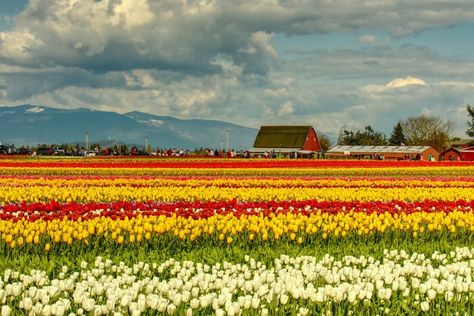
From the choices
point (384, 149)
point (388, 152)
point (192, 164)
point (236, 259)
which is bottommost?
point (236, 259)

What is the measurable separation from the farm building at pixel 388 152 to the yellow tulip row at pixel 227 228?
80.2 metres

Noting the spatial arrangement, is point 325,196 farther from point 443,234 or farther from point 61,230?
point 61,230

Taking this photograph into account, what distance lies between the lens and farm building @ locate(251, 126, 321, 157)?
11225 cm

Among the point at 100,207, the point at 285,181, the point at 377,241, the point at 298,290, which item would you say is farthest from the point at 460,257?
the point at 285,181

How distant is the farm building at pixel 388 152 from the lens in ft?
323

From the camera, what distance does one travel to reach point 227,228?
11664mm

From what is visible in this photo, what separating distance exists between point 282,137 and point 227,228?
4107 inches

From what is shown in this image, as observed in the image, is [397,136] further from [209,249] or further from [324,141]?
[209,249]

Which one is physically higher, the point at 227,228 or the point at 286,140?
the point at 286,140

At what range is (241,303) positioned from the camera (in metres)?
6.09

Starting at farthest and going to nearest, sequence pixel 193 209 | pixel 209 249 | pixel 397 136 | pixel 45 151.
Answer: pixel 397 136 → pixel 45 151 → pixel 193 209 → pixel 209 249

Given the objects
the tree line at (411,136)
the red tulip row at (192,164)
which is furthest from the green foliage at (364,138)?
the red tulip row at (192,164)

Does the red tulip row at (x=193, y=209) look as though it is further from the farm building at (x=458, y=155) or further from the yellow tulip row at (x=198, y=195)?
the farm building at (x=458, y=155)

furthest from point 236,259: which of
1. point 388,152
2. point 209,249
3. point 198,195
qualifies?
point 388,152
